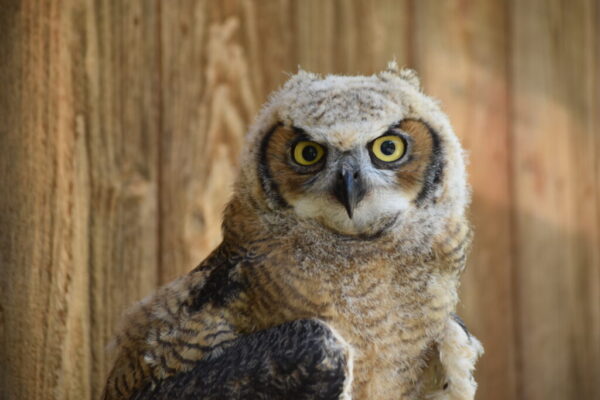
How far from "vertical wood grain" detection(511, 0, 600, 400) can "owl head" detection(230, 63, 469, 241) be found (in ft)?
3.97

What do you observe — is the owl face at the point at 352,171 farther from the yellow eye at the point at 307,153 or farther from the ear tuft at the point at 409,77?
the ear tuft at the point at 409,77

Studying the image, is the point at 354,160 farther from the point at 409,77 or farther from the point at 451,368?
the point at 451,368

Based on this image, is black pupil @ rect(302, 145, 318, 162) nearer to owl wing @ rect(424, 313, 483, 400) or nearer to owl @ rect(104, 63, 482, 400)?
owl @ rect(104, 63, 482, 400)

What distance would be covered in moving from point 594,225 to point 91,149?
2.10m

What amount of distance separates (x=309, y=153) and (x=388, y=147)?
0.65 feet

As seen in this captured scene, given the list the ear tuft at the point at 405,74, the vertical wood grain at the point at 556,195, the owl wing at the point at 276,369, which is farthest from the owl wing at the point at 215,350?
the vertical wood grain at the point at 556,195

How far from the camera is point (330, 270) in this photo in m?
1.99

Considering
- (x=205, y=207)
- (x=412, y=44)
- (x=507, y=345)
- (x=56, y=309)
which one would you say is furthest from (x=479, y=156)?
(x=56, y=309)

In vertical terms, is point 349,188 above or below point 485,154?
below

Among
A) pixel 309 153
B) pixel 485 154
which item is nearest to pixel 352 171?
pixel 309 153

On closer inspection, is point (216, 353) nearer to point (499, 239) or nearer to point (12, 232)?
point (12, 232)

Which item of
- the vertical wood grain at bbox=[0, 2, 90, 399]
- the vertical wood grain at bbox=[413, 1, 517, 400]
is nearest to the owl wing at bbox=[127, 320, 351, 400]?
the vertical wood grain at bbox=[0, 2, 90, 399]

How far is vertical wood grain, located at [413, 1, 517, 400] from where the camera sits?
3154mm

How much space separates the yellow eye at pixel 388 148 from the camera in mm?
2047
